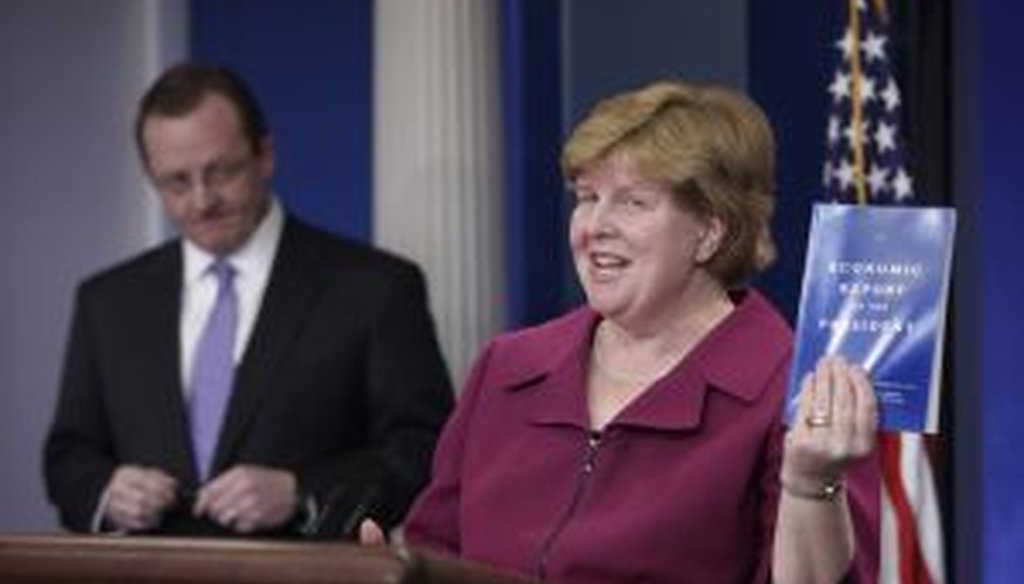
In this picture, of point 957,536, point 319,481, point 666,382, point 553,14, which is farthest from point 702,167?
point 957,536

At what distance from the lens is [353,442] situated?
4.18 metres

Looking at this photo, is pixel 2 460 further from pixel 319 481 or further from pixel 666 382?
pixel 666 382

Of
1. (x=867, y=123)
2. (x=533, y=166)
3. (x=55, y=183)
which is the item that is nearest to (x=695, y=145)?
(x=867, y=123)

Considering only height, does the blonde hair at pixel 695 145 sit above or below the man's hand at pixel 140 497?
A: above

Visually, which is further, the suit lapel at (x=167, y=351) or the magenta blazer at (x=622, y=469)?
the suit lapel at (x=167, y=351)

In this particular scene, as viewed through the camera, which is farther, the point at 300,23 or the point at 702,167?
the point at 300,23

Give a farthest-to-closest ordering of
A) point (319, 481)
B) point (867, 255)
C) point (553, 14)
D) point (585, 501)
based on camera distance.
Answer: point (553, 14)
point (319, 481)
point (585, 501)
point (867, 255)

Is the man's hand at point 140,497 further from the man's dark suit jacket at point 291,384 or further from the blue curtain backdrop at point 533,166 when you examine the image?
the blue curtain backdrop at point 533,166

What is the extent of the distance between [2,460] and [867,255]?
4103 millimetres

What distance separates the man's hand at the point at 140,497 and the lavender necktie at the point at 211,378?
190mm

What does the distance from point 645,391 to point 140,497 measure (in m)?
1.55

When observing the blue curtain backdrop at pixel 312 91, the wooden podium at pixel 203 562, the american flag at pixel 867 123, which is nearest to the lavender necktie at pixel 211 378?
the american flag at pixel 867 123

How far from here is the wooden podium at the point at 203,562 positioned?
1.66 meters

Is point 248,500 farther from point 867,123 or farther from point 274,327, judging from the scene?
point 867,123
